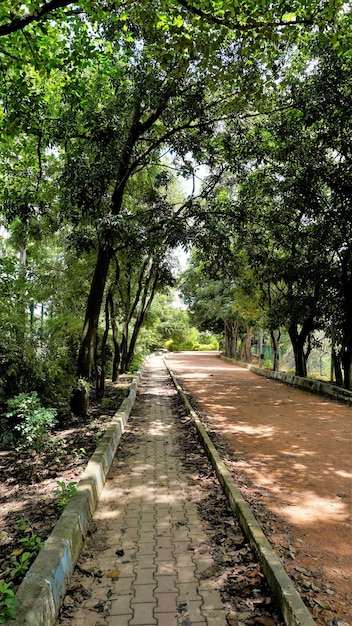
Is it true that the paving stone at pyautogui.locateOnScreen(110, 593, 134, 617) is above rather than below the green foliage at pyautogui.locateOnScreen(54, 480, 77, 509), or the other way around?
below

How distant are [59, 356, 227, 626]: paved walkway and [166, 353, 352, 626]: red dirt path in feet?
2.66

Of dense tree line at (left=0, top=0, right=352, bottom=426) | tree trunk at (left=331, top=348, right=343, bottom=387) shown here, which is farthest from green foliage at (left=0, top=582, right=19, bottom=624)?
tree trunk at (left=331, top=348, right=343, bottom=387)

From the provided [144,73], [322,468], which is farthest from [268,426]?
[144,73]

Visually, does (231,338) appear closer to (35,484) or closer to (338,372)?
(338,372)

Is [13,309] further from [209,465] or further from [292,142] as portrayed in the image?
[292,142]

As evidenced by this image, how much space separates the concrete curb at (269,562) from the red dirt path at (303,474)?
18 cm

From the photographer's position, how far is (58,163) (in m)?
11.7

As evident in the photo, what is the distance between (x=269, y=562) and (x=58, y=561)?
5.45ft

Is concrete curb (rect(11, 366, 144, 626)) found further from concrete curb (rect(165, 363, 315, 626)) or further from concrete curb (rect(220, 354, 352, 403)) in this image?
concrete curb (rect(220, 354, 352, 403))

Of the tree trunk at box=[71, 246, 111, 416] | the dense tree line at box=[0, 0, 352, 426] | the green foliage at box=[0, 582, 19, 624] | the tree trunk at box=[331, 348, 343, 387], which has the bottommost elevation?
the green foliage at box=[0, 582, 19, 624]

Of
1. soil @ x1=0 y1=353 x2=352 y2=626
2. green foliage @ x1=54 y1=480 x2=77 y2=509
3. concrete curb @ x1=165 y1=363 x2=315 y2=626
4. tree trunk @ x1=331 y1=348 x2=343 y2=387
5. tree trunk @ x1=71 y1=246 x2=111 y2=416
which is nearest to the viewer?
concrete curb @ x1=165 y1=363 x2=315 y2=626

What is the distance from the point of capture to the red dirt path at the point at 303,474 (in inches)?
141

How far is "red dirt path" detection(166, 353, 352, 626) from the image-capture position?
3578 mm

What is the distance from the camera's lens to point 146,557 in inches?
154
